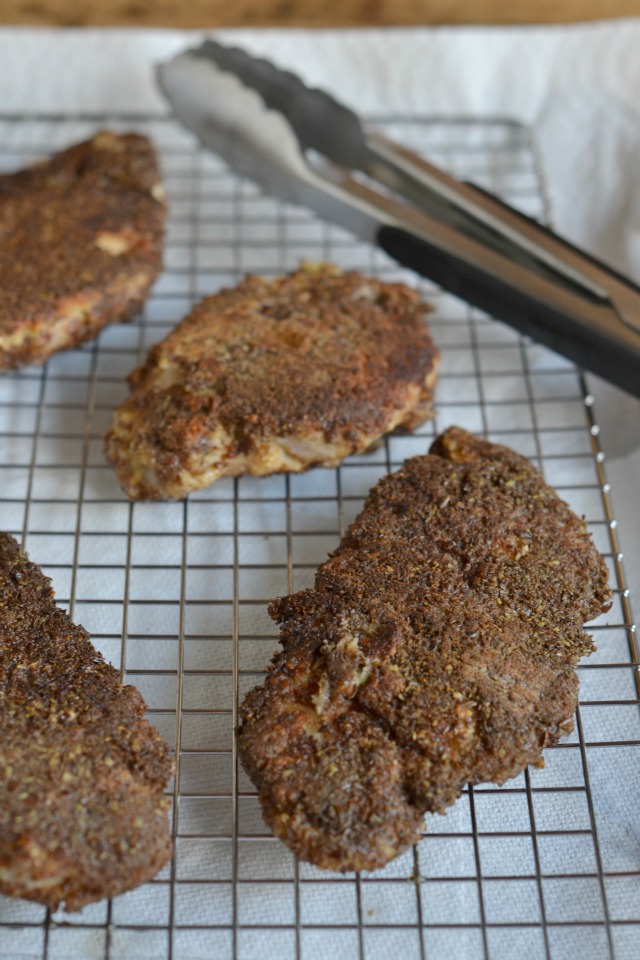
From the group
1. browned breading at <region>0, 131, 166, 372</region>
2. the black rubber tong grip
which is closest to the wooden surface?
browned breading at <region>0, 131, 166, 372</region>

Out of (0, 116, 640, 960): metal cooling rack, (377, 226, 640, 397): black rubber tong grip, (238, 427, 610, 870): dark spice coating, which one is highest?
(377, 226, 640, 397): black rubber tong grip

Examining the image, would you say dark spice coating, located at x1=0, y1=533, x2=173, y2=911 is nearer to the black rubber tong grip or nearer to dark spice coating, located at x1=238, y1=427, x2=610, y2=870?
dark spice coating, located at x1=238, y1=427, x2=610, y2=870

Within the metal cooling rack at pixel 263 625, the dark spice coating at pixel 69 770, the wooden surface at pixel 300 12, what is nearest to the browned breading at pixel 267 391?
the metal cooling rack at pixel 263 625

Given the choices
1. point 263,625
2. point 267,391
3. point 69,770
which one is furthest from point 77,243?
point 69,770

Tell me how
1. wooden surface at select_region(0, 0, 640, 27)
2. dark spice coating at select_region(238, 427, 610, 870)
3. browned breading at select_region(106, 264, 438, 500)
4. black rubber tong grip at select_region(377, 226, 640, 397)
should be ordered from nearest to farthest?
dark spice coating at select_region(238, 427, 610, 870) < browned breading at select_region(106, 264, 438, 500) < black rubber tong grip at select_region(377, 226, 640, 397) < wooden surface at select_region(0, 0, 640, 27)

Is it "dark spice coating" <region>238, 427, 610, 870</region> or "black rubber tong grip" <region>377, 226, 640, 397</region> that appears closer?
"dark spice coating" <region>238, 427, 610, 870</region>

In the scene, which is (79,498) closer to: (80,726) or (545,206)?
(80,726)
